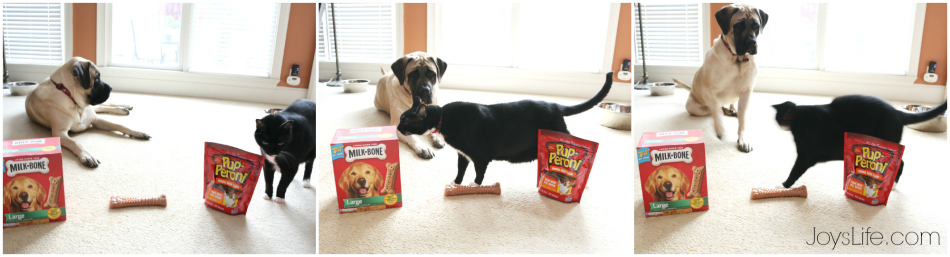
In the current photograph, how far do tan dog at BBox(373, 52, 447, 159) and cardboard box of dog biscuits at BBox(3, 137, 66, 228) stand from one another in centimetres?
100

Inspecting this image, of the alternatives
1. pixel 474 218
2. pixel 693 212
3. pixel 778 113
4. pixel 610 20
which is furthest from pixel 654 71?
pixel 474 218

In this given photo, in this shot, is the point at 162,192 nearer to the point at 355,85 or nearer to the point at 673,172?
the point at 355,85

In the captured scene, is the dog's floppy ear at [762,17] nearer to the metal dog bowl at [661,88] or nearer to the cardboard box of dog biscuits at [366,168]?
the metal dog bowl at [661,88]

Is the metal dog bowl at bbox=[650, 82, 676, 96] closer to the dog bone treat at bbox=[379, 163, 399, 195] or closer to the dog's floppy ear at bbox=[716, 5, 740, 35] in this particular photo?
the dog's floppy ear at bbox=[716, 5, 740, 35]

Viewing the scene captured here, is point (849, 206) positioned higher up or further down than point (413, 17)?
further down

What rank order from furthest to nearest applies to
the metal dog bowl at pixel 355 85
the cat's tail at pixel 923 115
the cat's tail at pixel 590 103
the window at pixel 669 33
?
the window at pixel 669 33 < the metal dog bowl at pixel 355 85 < the cat's tail at pixel 590 103 < the cat's tail at pixel 923 115

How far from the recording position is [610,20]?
1719mm

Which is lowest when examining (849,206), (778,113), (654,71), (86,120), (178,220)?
(178,220)

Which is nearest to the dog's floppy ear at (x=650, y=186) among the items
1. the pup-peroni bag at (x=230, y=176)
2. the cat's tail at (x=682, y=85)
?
the cat's tail at (x=682, y=85)

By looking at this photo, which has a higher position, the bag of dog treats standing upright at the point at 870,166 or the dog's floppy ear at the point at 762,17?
the dog's floppy ear at the point at 762,17

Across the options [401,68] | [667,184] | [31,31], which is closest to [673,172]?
[667,184]

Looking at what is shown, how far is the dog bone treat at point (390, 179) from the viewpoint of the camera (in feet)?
4.96

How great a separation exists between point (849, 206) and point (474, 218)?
1239mm

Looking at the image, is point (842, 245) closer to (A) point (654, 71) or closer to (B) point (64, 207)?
(A) point (654, 71)
